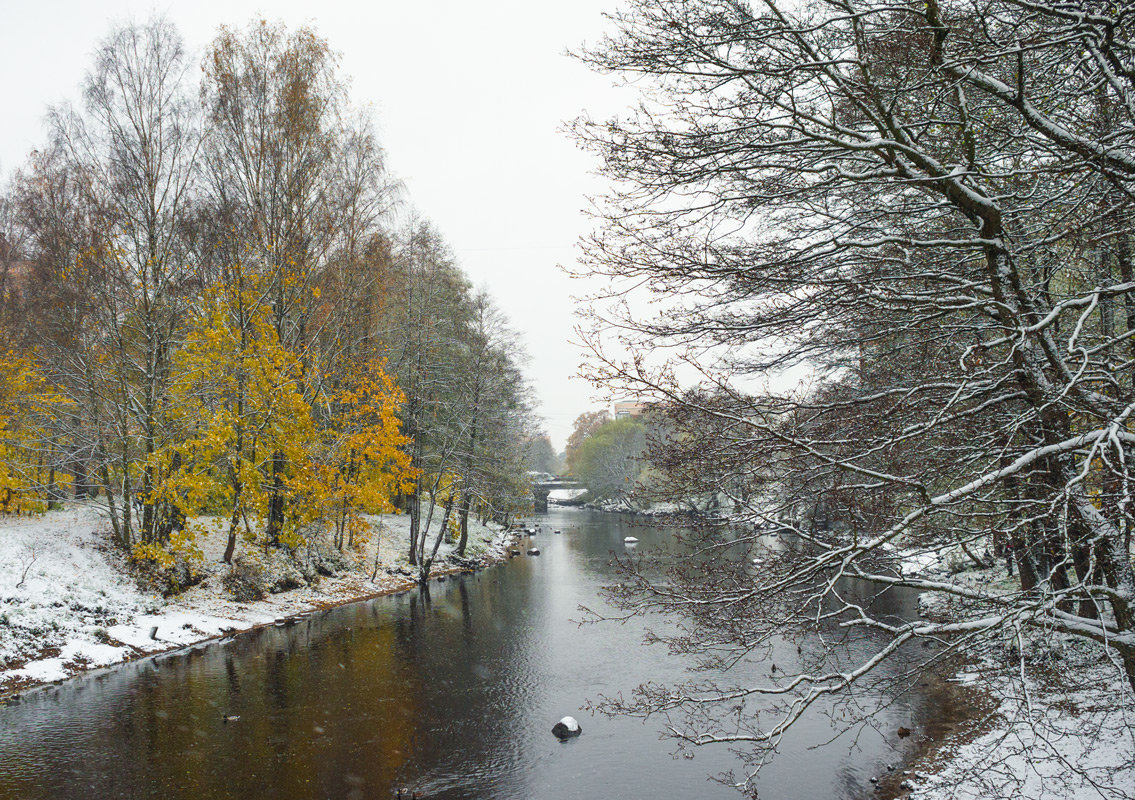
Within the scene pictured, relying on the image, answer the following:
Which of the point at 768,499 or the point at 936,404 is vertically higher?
the point at 936,404

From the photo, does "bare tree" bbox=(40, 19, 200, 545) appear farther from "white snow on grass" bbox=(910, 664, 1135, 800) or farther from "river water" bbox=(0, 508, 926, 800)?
"white snow on grass" bbox=(910, 664, 1135, 800)

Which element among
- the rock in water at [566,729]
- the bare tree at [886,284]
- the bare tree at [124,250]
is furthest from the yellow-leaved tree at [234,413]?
the bare tree at [886,284]

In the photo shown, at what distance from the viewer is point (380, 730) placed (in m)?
9.67

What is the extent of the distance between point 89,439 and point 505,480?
13859 millimetres

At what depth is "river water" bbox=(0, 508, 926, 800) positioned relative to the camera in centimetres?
799

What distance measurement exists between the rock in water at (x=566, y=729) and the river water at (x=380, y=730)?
147mm

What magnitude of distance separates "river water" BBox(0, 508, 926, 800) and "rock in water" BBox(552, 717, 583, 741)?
5.8 inches

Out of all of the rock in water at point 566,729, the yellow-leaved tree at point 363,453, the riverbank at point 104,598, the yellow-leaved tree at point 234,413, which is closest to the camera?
the rock in water at point 566,729

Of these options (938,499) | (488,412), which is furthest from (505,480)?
(938,499)

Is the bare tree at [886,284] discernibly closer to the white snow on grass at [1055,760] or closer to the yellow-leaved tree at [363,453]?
the white snow on grass at [1055,760]

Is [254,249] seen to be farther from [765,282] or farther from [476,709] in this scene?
[765,282]

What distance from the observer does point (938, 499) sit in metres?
3.90

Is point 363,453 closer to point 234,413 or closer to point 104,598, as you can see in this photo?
point 234,413

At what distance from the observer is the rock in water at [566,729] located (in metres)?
9.76
